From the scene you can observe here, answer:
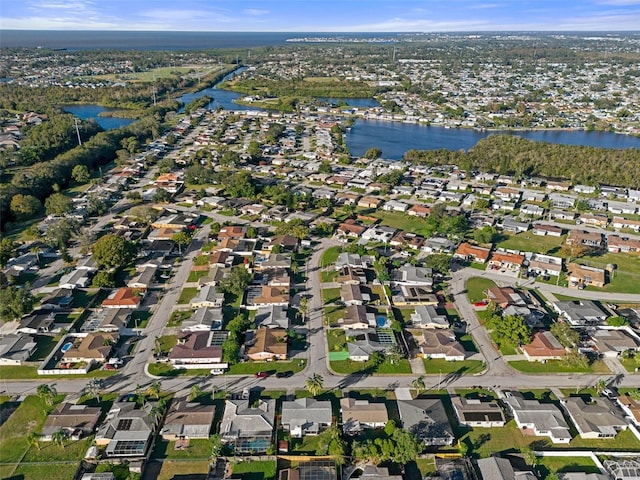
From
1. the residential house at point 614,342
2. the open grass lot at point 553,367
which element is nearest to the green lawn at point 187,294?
the open grass lot at point 553,367

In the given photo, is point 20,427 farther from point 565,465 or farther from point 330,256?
point 565,465

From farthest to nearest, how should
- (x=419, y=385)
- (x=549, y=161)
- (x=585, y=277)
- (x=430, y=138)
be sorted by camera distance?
(x=430, y=138), (x=549, y=161), (x=585, y=277), (x=419, y=385)

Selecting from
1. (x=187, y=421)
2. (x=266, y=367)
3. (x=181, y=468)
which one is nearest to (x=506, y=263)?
(x=266, y=367)

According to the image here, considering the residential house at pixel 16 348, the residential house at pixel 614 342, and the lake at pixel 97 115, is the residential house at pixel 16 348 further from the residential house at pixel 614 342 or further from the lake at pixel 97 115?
the lake at pixel 97 115

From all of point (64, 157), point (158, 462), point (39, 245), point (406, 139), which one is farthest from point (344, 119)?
point (158, 462)

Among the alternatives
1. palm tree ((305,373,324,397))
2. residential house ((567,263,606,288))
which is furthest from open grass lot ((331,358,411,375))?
residential house ((567,263,606,288))
